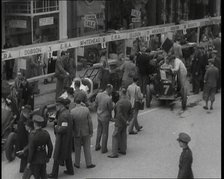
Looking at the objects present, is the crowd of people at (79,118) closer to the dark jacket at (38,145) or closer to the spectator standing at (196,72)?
the dark jacket at (38,145)

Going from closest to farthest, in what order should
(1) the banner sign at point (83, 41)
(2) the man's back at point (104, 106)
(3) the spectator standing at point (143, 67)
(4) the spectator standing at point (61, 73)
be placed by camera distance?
(2) the man's back at point (104, 106) < (1) the banner sign at point (83, 41) < (4) the spectator standing at point (61, 73) < (3) the spectator standing at point (143, 67)

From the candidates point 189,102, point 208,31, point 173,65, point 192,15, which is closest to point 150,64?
point 173,65

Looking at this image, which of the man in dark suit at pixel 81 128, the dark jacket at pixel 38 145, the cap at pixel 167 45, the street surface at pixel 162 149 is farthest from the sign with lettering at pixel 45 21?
the dark jacket at pixel 38 145

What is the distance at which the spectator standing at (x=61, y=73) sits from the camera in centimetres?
1584

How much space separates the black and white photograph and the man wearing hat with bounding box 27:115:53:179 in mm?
18

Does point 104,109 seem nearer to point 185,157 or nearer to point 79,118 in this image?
point 79,118

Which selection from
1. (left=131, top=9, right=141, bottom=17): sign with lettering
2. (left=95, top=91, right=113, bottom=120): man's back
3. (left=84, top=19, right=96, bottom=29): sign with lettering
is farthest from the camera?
(left=131, top=9, right=141, bottom=17): sign with lettering

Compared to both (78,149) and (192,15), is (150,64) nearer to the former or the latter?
(78,149)

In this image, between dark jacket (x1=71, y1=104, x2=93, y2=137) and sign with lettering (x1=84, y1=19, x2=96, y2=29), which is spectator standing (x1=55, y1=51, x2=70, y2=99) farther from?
sign with lettering (x1=84, y1=19, x2=96, y2=29)

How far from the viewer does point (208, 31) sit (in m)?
24.6

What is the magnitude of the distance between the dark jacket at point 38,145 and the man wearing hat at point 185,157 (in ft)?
7.47

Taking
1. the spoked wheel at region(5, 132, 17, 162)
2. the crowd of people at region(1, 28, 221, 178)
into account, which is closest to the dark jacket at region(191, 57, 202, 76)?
the crowd of people at region(1, 28, 221, 178)

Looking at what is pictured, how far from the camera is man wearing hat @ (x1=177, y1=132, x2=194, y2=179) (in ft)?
31.7

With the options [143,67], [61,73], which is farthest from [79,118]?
[143,67]
